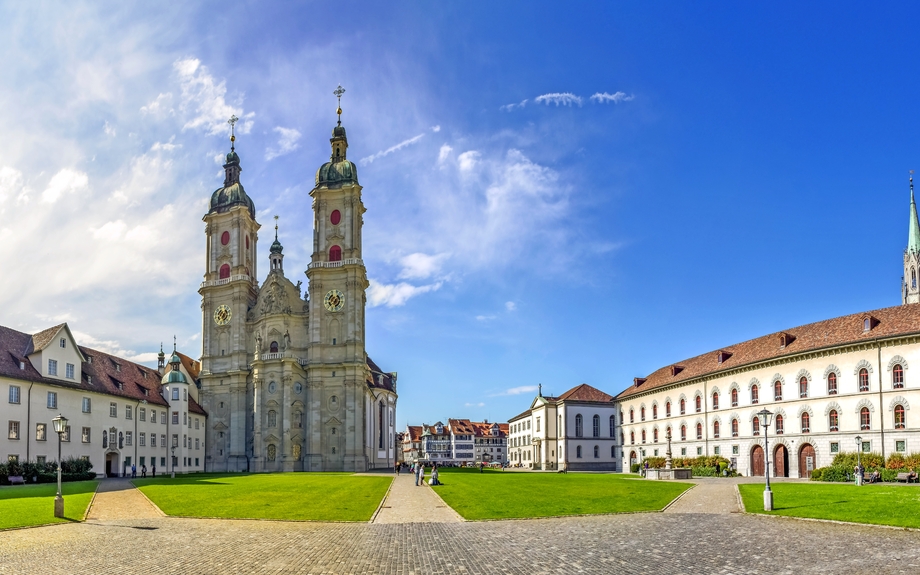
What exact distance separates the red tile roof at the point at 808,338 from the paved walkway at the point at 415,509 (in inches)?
1338

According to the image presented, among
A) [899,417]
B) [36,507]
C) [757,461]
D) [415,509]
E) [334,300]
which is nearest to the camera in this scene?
[36,507]

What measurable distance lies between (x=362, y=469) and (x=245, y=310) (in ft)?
85.4

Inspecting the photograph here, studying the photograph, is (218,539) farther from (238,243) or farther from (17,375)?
(238,243)

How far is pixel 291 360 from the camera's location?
88000 mm

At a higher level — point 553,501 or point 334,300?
point 334,300

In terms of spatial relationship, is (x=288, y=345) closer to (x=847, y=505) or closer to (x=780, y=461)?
(x=780, y=461)

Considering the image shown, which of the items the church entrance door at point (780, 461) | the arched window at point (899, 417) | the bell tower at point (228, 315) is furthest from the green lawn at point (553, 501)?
the bell tower at point (228, 315)

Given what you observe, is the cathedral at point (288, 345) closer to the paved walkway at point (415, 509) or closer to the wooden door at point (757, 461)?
the wooden door at point (757, 461)

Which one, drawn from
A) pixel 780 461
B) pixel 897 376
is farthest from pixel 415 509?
pixel 780 461

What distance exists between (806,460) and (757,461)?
20.1ft

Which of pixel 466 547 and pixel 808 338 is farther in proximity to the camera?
pixel 808 338

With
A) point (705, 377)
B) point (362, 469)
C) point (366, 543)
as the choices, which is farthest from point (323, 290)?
point (366, 543)

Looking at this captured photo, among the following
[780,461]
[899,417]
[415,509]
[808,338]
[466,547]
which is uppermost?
[808,338]

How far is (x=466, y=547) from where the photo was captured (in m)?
18.9
